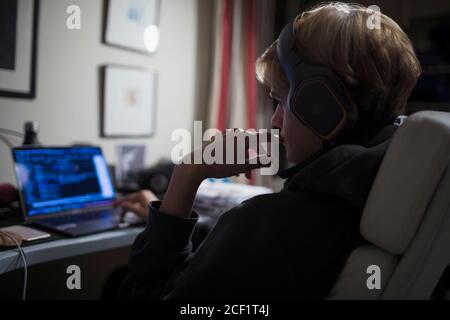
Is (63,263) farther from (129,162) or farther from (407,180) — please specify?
(407,180)

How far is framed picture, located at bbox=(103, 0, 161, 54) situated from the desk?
37.7 inches

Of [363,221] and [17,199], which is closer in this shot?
[363,221]

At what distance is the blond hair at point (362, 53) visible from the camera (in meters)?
0.64

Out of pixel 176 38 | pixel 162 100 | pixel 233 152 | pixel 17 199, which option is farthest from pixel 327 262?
pixel 176 38

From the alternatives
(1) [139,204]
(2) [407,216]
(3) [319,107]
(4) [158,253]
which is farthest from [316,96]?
(1) [139,204]

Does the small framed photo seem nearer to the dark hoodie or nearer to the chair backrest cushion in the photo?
the dark hoodie

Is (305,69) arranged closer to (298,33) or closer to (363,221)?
(298,33)

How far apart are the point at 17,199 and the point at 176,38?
1.19m

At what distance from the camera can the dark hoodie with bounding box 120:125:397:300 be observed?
597 mm

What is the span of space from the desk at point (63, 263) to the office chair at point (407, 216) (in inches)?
28.6

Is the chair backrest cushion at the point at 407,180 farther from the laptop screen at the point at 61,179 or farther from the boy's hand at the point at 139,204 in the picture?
the laptop screen at the point at 61,179

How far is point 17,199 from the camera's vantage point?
1.32 meters

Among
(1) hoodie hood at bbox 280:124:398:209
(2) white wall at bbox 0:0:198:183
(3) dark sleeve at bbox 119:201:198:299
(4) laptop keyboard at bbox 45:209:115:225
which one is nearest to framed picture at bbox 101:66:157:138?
(2) white wall at bbox 0:0:198:183

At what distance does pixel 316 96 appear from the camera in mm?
667
